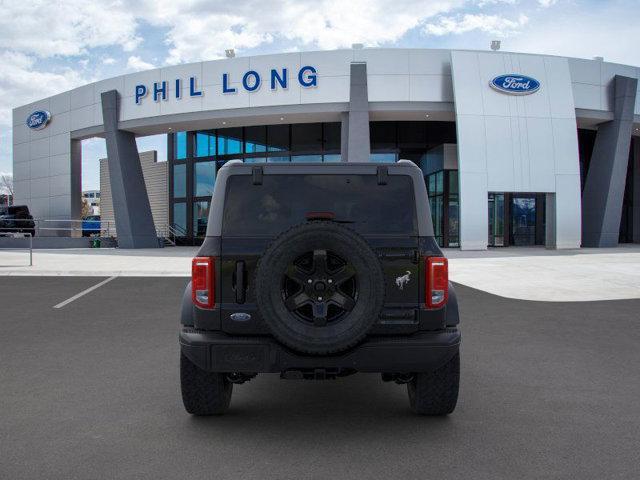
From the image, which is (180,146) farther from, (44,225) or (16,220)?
(16,220)

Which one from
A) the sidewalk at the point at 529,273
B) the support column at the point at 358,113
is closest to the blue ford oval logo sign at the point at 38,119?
the sidewalk at the point at 529,273

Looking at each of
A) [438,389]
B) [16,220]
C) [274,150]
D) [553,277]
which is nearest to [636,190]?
[274,150]

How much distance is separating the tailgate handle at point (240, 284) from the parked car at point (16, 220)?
31673mm

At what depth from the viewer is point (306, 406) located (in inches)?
176

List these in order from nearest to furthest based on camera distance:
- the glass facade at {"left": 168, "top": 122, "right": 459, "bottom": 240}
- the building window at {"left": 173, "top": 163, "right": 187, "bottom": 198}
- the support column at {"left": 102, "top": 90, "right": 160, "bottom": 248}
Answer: the support column at {"left": 102, "top": 90, "right": 160, "bottom": 248} → the glass facade at {"left": 168, "top": 122, "right": 459, "bottom": 240} → the building window at {"left": 173, "top": 163, "right": 187, "bottom": 198}

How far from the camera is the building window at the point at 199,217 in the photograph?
Answer: 116ft

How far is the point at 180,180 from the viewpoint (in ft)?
120

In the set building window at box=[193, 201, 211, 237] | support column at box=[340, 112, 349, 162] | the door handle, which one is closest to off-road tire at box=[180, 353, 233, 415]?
the door handle

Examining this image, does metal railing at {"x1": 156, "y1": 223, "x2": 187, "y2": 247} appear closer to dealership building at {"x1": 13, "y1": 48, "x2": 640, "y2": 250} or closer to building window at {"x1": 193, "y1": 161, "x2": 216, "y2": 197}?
building window at {"x1": 193, "y1": 161, "x2": 216, "y2": 197}

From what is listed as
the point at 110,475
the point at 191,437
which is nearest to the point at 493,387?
the point at 191,437

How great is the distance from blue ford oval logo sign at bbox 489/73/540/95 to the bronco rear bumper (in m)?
24.4

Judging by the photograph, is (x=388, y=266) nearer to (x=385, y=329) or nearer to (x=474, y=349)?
(x=385, y=329)

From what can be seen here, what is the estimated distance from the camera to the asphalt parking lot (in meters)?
3.30

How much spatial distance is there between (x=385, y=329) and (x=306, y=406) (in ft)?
4.02
